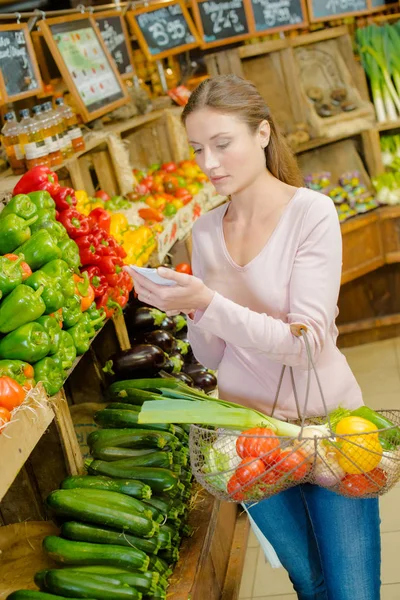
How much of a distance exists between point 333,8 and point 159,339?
3.54 meters

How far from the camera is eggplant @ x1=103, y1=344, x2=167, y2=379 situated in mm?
3486

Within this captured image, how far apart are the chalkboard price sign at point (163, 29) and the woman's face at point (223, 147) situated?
324cm

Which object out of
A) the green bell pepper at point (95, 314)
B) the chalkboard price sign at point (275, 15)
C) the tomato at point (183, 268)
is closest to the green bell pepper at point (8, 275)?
the green bell pepper at point (95, 314)

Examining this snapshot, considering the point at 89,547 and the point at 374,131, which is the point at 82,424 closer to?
the point at 89,547

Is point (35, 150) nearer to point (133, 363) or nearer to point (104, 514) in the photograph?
point (133, 363)

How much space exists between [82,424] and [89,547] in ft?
3.24

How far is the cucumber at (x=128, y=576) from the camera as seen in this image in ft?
7.56

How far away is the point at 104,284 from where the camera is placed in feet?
10.6

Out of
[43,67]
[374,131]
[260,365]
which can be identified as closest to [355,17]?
[374,131]

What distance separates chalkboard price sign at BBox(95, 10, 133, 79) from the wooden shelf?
3447mm

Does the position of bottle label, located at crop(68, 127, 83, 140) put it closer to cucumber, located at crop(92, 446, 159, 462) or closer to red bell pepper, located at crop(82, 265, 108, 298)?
red bell pepper, located at crop(82, 265, 108, 298)

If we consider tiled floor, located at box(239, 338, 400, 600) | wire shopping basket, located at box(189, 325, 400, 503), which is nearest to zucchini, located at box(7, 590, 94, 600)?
wire shopping basket, located at box(189, 325, 400, 503)

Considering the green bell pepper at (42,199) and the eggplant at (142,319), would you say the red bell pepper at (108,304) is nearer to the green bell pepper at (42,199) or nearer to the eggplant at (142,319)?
the green bell pepper at (42,199)

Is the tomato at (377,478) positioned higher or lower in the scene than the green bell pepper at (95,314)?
lower
